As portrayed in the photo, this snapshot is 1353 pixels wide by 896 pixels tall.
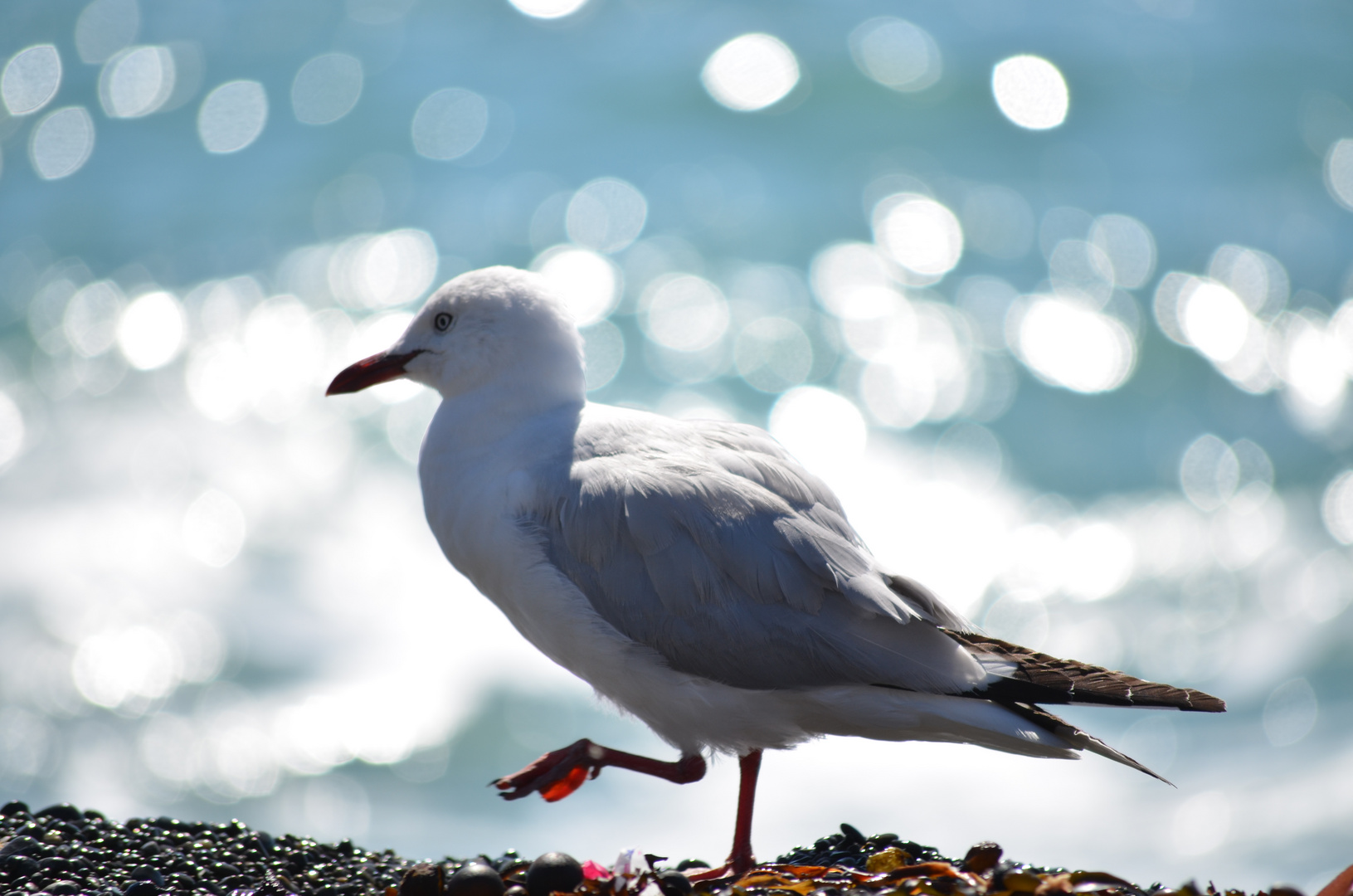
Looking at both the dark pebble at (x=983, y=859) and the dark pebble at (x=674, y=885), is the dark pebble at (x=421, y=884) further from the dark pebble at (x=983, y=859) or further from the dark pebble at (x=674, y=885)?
the dark pebble at (x=983, y=859)

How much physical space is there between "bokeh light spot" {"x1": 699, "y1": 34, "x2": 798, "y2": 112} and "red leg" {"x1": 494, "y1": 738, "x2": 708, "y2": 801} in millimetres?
11077

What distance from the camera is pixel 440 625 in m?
9.57

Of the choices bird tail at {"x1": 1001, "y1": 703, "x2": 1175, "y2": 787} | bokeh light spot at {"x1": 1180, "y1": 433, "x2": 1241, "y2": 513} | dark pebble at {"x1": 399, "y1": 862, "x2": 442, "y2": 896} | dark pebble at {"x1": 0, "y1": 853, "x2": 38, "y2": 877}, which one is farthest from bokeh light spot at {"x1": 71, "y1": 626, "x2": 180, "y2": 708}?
bokeh light spot at {"x1": 1180, "y1": 433, "x2": 1241, "y2": 513}

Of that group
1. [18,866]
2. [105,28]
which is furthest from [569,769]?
[105,28]

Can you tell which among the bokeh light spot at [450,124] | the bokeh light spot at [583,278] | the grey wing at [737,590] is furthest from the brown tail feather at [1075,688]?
the bokeh light spot at [450,124]

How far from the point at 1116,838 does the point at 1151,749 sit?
3.22 feet

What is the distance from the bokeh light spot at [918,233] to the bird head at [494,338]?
26.2ft

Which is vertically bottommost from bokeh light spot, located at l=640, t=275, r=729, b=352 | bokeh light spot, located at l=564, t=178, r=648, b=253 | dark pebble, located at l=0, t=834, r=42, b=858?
dark pebble, located at l=0, t=834, r=42, b=858

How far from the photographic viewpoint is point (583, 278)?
12.0 metres

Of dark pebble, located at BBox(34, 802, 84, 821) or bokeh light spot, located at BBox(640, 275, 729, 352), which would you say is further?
bokeh light spot, located at BBox(640, 275, 729, 352)

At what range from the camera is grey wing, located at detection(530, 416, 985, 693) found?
3.84 metres

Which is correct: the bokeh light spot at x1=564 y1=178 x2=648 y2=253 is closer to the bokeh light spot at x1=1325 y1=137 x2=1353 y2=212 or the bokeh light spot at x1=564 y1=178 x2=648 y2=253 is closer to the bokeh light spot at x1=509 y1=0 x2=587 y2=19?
the bokeh light spot at x1=509 y1=0 x2=587 y2=19

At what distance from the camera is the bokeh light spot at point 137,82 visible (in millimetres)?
13945

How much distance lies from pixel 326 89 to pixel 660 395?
6063 mm
